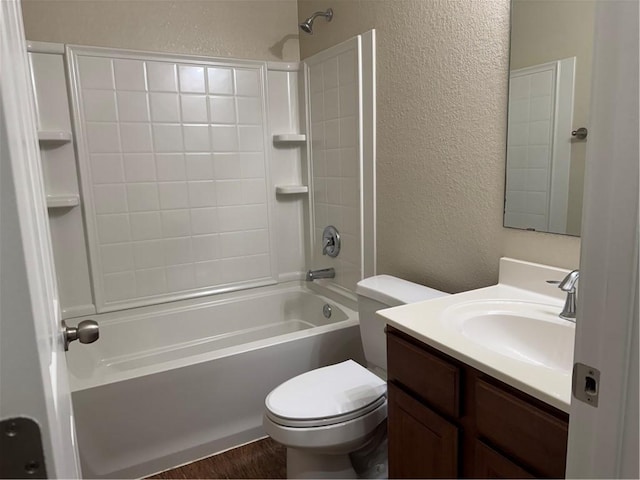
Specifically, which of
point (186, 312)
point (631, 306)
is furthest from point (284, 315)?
point (631, 306)

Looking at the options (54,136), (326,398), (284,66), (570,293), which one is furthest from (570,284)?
(54,136)

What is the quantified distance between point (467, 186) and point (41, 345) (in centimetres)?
153

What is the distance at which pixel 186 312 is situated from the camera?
256cm

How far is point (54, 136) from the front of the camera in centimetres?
214

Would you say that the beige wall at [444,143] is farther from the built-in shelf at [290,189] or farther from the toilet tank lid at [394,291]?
the built-in shelf at [290,189]

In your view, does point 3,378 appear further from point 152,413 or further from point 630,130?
point 152,413

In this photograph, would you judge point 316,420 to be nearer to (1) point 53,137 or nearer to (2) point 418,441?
(2) point 418,441

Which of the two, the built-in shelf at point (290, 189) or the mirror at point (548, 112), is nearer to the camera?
the mirror at point (548, 112)

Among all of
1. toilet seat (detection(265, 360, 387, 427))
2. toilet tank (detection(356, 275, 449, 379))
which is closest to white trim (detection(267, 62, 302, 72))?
toilet tank (detection(356, 275, 449, 379))

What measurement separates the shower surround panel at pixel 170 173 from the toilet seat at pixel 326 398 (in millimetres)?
1196

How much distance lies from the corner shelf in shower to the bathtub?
2.99ft

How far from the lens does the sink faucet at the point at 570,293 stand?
1175 millimetres

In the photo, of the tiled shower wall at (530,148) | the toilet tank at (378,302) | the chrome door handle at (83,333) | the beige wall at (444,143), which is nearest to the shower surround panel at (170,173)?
the beige wall at (444,143)

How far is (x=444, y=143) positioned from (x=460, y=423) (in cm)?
105
